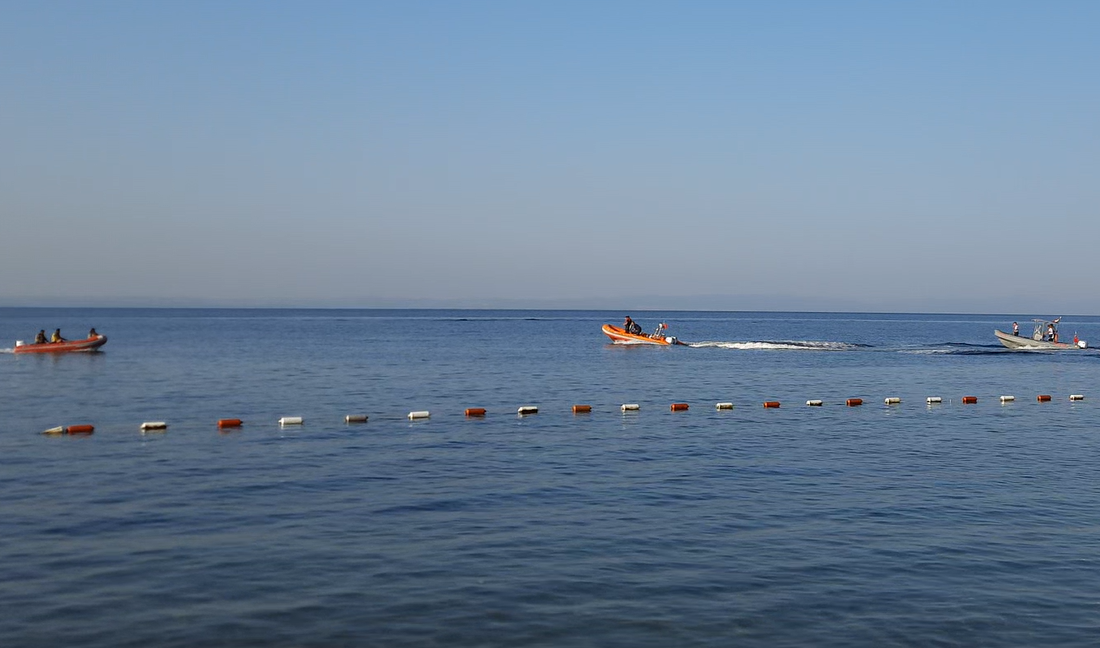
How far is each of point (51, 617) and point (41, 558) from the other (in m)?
2.97

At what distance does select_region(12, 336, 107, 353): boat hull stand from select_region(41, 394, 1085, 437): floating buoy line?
1479 inches

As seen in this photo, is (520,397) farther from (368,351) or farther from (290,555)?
(368,351)

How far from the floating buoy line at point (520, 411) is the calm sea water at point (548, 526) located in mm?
481

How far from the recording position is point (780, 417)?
3456 centimetres

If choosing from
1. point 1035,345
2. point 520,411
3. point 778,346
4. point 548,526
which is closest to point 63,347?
point 520,411

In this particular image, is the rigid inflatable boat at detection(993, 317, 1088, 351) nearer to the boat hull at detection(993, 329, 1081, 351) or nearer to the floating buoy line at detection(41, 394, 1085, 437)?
the boat hull at detection(993, 329, 1081, 351)

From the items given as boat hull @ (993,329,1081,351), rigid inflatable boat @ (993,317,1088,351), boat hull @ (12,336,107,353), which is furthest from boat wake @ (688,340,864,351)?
boat hull @ (12,336,107,353)

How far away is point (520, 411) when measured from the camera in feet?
113

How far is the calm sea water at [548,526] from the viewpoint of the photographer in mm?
12164

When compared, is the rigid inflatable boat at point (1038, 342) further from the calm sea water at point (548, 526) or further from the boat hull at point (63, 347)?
the boat hull at point (63, 347)

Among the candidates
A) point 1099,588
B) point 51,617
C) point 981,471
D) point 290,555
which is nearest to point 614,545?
point 290,555

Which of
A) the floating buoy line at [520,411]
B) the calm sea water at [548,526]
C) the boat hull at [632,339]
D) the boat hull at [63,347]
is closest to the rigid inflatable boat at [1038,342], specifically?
the boat hull at [632,339]

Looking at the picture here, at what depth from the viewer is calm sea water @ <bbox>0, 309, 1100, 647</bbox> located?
12.2 meters

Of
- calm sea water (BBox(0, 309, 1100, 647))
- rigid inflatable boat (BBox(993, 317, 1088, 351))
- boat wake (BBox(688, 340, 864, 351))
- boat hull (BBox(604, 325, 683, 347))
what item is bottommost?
calm sea water (BBox(0, 309, 1100, 647))
